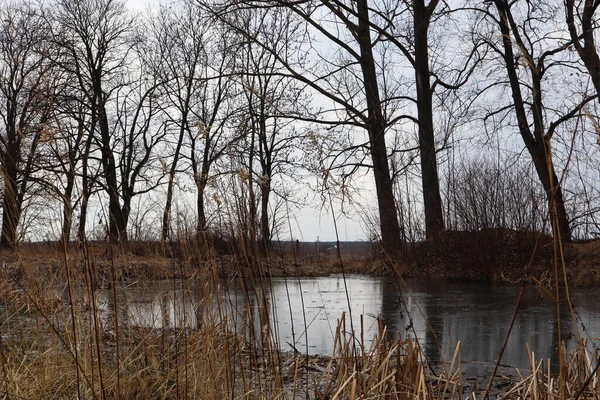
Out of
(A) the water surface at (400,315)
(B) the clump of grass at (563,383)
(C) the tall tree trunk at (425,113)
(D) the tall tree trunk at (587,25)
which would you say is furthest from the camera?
(C) the tall tree trunk at (425,113)

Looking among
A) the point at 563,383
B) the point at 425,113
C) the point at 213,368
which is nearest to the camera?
the point at 563,383

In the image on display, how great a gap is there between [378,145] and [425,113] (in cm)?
146

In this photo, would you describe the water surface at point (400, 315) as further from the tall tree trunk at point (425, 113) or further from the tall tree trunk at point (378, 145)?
the tall tree trunk at point (425, 113)

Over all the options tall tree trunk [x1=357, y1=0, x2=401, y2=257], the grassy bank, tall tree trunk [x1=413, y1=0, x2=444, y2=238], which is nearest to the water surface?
the grassy bank

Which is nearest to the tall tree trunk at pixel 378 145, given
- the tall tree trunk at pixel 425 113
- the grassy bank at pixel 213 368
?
the tall tree trunk at pixel 425 113

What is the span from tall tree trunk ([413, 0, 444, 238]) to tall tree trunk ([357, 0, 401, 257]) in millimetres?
906

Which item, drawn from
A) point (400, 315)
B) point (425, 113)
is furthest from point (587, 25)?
point (400, 315)

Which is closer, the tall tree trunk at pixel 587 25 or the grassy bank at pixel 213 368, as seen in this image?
the grassy bank at pixel 213 368

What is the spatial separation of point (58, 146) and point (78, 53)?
25.4m

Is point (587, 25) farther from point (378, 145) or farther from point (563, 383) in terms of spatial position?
point (563, 383)

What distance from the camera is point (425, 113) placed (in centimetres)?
1658

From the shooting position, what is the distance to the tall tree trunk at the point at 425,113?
1580 cm

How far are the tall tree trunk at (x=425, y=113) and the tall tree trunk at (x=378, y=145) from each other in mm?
906

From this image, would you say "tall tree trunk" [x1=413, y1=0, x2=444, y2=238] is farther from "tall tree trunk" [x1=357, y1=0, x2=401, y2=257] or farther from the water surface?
the water surface
